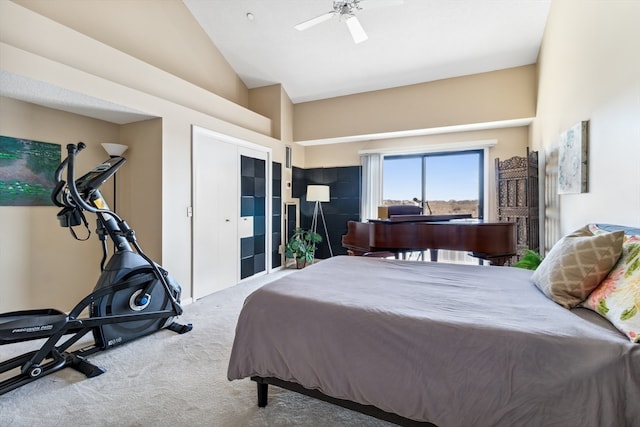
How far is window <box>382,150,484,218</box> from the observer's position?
16.5 ft

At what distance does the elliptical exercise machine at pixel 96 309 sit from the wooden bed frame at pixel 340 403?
4.25 ft

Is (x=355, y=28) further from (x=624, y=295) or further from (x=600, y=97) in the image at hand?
(x=624, y=295)

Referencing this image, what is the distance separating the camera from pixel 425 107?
475 cm

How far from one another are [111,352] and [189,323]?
0.69 meters

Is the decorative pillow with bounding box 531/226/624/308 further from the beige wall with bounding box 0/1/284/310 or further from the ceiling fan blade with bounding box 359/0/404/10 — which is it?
the beige wall with bounding box 0/1/284/310

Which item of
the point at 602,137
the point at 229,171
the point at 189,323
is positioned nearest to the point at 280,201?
the point at 229,171

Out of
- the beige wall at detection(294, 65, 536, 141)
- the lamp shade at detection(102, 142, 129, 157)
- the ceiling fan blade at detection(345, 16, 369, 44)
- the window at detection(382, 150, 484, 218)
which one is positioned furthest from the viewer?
the window at detection(382, 150, 484, 218)

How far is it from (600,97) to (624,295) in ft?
5.94

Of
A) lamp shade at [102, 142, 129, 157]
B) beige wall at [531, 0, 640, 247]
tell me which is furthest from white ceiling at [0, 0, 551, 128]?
beige wall at [531, 0, 640, 247]

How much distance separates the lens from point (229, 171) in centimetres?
427

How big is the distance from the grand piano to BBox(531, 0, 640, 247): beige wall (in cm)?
63

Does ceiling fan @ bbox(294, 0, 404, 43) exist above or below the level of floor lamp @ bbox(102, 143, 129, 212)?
above

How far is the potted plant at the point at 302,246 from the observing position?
5.39m

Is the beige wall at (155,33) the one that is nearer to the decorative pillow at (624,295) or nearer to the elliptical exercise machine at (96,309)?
the elliptical exercise machine at (96,309)
